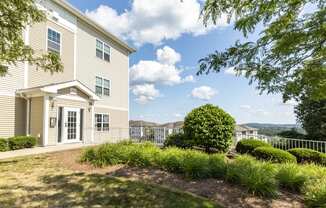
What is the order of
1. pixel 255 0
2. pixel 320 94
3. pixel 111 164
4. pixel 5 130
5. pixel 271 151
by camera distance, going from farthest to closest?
pixel 5 130
pixel 271 151
pixel 111 164
pixel 320 94
pixel 255 0

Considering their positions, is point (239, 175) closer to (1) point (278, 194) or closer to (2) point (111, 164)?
(1) point (278, 194)

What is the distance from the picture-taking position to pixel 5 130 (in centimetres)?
1228

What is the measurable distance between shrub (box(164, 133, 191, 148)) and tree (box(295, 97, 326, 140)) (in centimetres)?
1390

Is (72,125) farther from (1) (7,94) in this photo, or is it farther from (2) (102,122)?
(1) (7,94)

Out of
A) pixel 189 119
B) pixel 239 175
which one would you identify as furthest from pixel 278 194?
pixel 189 119

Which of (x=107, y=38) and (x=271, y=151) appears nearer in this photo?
(x=271, y=151)

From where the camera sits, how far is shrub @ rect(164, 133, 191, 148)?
1055 centimetres

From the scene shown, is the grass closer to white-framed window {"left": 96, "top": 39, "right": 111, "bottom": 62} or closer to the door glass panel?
the door glass panel

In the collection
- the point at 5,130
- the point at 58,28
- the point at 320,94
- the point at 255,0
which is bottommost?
the point at 5,130

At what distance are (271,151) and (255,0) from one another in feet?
21.9

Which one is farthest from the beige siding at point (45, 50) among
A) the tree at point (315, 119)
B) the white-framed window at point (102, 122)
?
the tree at point (315, 119)

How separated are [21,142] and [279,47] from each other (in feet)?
40.4

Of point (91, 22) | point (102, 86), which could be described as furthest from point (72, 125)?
point (91, 22)

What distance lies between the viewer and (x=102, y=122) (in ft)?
62.6
